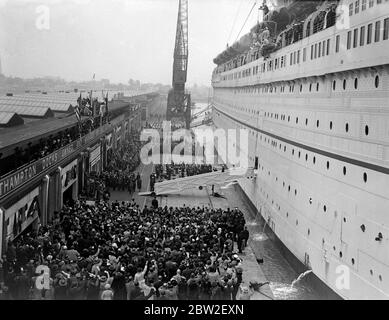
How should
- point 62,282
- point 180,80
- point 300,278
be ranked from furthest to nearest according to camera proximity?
point 180,80 < point 300,278 < point 62,282

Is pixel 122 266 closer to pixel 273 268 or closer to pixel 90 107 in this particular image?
pixel 273 268

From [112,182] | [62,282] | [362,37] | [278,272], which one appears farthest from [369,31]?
[112,182]

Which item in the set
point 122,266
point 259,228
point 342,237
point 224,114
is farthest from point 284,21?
point 224,114

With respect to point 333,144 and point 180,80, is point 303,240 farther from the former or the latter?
point 180,80

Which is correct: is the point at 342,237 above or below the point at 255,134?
below

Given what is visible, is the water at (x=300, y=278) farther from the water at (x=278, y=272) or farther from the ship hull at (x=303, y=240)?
the ship hull at (x=303, y=240)

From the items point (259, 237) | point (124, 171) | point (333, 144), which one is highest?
point (333, 144)
